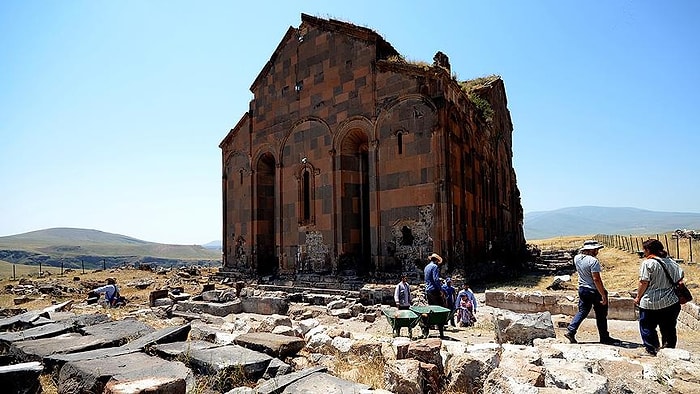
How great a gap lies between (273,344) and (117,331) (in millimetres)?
3197

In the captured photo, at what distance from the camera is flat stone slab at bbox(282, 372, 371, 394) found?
4.50m

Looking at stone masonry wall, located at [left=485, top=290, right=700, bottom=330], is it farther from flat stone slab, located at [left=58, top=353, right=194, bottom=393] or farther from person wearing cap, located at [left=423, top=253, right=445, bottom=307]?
flat stone slab, located at [left=58, top=353, right=194, bottom=393]

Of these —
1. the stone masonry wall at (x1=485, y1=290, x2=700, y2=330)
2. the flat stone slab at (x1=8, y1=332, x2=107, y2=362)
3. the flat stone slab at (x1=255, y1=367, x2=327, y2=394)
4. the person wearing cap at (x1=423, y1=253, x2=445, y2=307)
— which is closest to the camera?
the flat stone slab at (x1=255, y1=367, x2=327, y2=394)

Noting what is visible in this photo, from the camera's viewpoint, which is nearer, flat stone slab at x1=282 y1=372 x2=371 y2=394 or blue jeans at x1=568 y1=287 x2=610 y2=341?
flat stone slab at x1=282 y1=372 x2=371 y2=394

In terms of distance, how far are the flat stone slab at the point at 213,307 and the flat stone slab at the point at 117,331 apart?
4092 millimetres

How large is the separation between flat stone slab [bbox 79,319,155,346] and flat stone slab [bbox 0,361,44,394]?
6.39ft

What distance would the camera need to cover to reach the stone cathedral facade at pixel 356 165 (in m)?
14.5

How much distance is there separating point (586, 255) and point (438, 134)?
7.86 meters

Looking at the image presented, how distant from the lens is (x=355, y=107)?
16.5m

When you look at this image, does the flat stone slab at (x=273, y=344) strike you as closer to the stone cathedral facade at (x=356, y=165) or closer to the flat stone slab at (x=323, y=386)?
the flat stone slab at (x=323, y=386)

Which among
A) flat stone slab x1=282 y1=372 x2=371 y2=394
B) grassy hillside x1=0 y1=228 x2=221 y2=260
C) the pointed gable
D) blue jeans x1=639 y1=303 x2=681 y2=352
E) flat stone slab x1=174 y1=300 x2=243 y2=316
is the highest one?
Result: the pointed gable

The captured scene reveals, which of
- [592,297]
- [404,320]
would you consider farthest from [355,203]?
[592,297]

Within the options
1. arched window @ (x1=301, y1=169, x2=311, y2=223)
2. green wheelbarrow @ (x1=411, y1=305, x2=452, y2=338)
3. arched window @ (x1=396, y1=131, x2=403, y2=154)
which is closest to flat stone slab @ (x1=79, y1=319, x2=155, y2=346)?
green wheelbarrow @ (x1=411, y1=305, x2=452, y2=338)

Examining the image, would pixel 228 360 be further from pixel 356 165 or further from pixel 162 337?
pixel 356 165
